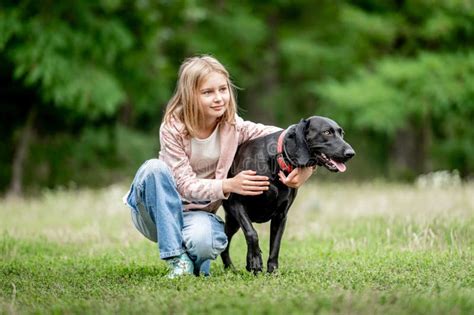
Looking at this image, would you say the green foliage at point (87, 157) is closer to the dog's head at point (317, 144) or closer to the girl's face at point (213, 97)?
the girl's face at point (213, 97)

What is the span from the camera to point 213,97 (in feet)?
17.5

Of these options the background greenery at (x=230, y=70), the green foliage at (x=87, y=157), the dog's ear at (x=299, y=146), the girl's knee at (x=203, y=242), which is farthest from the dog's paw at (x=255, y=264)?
the green foliage at (x=87, y=157)

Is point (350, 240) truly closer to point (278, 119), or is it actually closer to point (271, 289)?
point (271, 289)

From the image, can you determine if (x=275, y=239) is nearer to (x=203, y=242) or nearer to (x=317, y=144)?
(x=203, y=242)

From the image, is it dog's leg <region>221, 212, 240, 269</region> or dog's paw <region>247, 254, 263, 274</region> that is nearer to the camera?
dog's paw <region>247, 254, 263, 274</region>

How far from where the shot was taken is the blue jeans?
16.9 ft

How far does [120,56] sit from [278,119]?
830cm

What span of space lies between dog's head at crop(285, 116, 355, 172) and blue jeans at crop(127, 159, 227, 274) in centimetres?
76

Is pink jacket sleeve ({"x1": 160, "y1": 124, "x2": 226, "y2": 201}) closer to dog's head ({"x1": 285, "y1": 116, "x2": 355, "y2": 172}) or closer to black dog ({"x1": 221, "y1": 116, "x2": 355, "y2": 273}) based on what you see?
black dog ({"x1": 221, "y1": 116, "x2": 355, "y2": 273})

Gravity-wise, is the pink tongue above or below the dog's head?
below

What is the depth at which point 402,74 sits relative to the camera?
15508 mm

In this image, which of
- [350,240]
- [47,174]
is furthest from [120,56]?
[350,240]

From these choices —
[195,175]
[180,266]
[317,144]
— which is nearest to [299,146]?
[317,144]

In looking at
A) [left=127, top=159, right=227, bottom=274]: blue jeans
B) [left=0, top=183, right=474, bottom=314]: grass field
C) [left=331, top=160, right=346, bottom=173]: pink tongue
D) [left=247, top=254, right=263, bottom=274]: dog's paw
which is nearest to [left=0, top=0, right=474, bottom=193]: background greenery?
[left=0, top=183, right=474, bottom=314]: grass field
